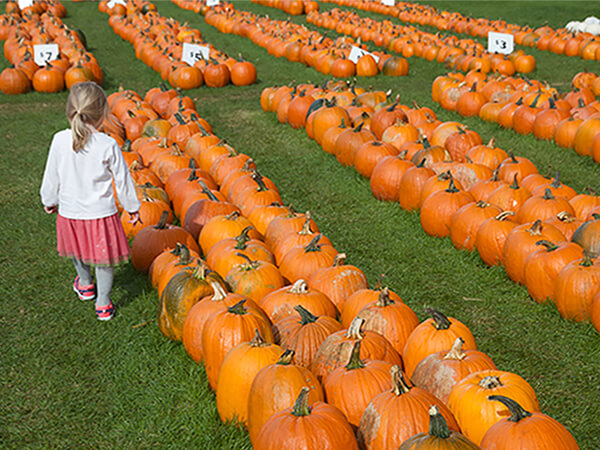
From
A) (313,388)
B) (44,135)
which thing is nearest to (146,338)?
(313,388)

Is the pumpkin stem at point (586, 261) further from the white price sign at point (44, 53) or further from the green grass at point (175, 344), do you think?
the white price sign at point (44, 53)

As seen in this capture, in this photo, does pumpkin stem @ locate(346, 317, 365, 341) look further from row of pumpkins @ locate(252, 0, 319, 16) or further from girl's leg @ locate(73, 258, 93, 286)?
row of pumpkins @ locate(252, 0, 319, 16)

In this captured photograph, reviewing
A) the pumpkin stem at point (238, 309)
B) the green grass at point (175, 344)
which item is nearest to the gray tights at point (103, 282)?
the green grass at point (175, 344)

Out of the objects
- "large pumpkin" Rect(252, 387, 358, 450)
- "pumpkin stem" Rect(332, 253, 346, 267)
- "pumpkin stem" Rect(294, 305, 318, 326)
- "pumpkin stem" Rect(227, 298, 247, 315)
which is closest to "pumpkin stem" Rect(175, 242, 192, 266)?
"pumpkin stem" Rect(227, 298, 247, 315)

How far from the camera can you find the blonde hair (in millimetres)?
4531

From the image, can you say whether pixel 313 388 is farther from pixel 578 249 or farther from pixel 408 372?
pixel 578 249

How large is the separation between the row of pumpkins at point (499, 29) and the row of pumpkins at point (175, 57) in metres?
9.22

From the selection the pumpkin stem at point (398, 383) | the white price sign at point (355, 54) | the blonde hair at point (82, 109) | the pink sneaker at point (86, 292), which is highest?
the blonde hair at point (82, 109)

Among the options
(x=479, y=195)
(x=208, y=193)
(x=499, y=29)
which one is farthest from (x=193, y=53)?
(x=499, y=29)

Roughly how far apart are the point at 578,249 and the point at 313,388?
2840 millimetres

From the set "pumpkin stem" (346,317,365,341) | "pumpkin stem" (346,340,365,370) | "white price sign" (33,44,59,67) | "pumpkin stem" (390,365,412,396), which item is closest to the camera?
"pumpkin stem" (390,365,412,396)

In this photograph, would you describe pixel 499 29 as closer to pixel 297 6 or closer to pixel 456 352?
pixel 297 6

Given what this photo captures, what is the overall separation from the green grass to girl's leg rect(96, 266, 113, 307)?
18 cm

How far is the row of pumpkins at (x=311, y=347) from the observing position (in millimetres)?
2910
